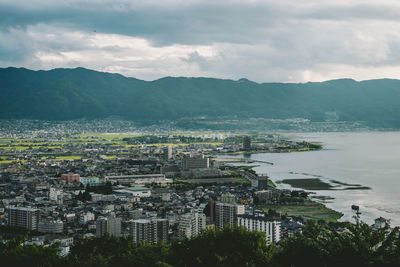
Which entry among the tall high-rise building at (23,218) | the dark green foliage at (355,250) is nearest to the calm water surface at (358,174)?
the tall high-rise building at (23,218)

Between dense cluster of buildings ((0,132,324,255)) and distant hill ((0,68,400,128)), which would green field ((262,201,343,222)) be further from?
distant hill ((0,68,400,128))

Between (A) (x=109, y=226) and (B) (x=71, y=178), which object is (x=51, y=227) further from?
(B) (x=71, y=178)

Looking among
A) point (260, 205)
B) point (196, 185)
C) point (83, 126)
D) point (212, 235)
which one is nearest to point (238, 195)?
point (260, 205)

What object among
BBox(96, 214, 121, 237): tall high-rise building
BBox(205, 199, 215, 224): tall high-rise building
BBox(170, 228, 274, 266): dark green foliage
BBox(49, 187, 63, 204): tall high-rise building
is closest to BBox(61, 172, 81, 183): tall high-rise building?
Answer: BBox(49, 187, 63, 204): tall high-rise building

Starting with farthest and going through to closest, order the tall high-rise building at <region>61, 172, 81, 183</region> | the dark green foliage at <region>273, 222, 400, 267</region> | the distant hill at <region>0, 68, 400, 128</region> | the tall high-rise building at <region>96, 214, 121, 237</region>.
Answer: the distant hill at <region>0, 68, 400, 128</region>
the tall high-rise building at <region>61, 172, 81, 183</region>
the tall high-rise building at <region>96, 214, 121, 237</region>
the dark green foliage at <region>273, 222, 400, 267</region>

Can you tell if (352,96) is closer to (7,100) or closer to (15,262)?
(7,100)

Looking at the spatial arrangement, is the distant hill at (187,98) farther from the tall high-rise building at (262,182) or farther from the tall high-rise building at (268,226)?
the tall high-rise building at (268,226)
